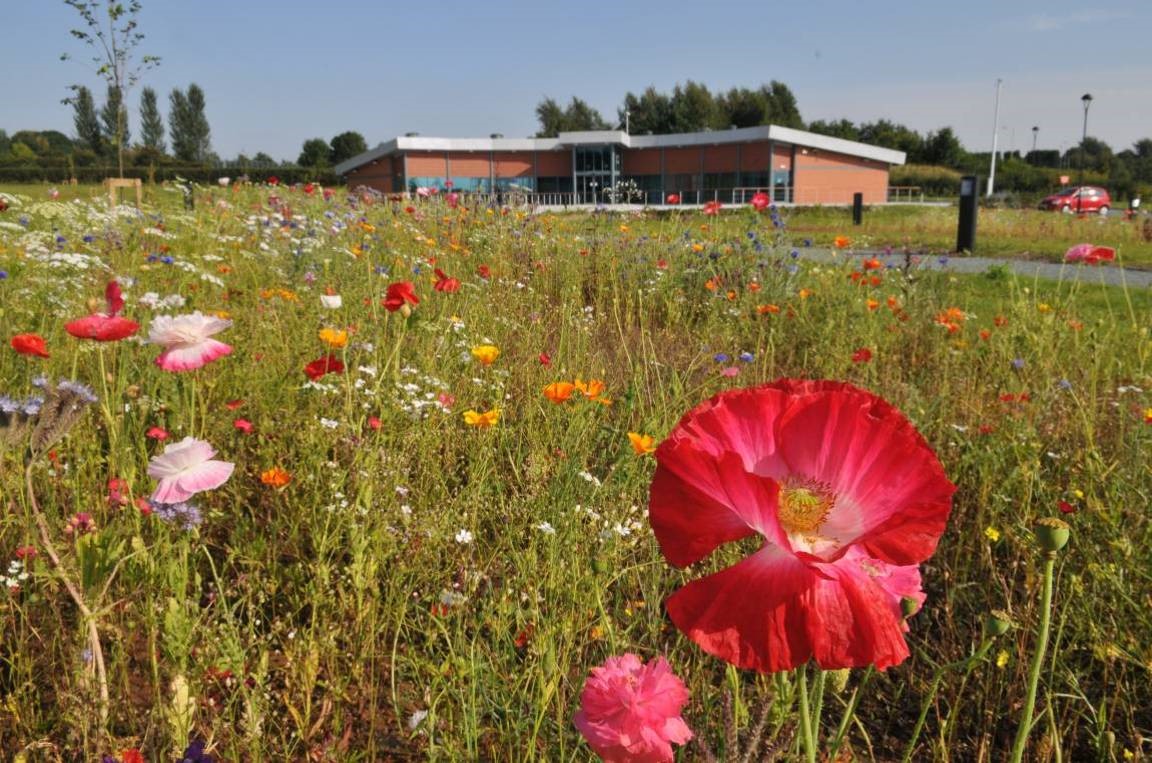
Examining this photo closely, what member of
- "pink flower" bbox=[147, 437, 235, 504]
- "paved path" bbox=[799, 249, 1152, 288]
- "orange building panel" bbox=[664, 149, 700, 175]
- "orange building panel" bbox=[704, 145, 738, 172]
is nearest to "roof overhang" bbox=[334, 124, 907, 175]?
"orange building panel" bbox=[664, 149, 700, 175]

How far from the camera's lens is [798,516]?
0.57 m

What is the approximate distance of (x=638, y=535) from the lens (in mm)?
1853

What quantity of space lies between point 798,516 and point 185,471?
87 centimetres

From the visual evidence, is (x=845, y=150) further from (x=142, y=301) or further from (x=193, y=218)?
(x=142, y=301)

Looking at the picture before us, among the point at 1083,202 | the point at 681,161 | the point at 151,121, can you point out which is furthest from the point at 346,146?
the point at 1083,202

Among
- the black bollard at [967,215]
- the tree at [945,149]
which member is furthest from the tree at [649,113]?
the black bollard at [967,215]

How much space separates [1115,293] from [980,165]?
2290 inches

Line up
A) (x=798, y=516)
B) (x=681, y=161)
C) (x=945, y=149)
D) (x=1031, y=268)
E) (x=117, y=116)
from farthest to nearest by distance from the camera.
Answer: (x=945, y=149), (x=681, y=161), (x=1031, y=268), (x=117, y=116), (x=798, y=516)

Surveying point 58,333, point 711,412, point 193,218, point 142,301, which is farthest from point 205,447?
point 193,218

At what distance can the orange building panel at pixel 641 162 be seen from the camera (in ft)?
→ 121

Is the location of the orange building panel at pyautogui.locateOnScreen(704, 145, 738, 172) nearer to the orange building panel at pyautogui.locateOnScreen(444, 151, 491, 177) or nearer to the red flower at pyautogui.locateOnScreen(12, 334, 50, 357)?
the orange building panel at pyautogui.locateOnScreen(444, 151, 491, 177)

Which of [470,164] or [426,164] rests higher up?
[470,164]

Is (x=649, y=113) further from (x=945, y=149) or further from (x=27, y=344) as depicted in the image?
(x=27, y=344)

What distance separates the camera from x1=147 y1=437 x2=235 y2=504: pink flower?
1.05m
